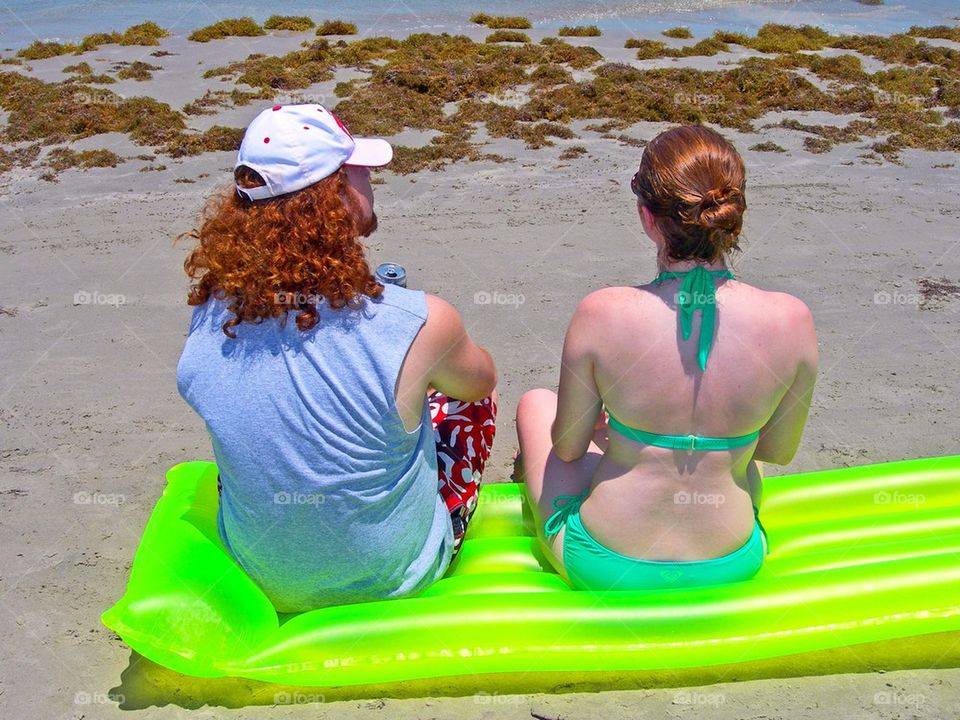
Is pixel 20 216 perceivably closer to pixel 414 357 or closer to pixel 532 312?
pixel 532 312

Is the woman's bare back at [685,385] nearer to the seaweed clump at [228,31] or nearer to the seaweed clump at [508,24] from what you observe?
the seaweed clump at [228,31]

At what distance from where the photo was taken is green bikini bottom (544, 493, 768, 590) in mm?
2396

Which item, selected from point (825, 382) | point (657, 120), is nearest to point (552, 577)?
point (825, 382)

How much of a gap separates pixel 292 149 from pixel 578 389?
0.94 metres

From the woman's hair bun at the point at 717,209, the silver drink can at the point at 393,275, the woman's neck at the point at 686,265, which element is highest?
the woman's hair bun at the point at 717,209

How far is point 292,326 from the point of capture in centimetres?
210

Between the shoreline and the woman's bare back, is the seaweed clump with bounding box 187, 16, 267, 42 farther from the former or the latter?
the woman's bare back

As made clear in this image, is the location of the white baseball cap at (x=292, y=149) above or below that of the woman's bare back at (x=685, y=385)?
above

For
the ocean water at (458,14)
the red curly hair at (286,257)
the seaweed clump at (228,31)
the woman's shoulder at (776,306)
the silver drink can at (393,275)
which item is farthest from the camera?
the ocean water at (458,14)

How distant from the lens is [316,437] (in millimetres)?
2105

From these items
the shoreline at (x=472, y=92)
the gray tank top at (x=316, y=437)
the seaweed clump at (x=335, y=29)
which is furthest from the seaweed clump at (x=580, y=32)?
the gray tank top at (x=316, y=437)

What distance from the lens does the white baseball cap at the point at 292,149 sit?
2.11 metres

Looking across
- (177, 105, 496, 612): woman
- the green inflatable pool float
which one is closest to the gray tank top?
(177, 105, 496, 612): woman

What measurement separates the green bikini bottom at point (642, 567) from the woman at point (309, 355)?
50cm
